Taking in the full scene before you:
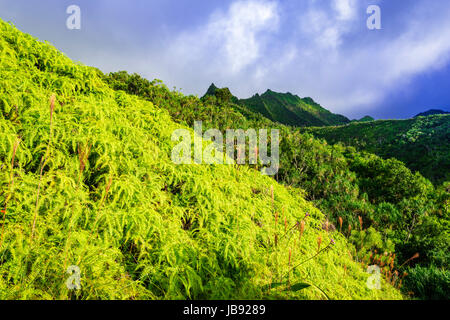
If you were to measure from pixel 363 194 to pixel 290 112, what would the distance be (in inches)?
6711

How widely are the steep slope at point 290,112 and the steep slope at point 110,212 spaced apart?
153495 millimetres

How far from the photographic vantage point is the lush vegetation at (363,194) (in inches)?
277

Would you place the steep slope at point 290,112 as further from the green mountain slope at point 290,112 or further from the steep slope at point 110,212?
the steep slope at point 110,212

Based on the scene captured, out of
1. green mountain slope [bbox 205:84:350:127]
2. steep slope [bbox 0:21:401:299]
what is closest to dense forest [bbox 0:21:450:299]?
steep slope [bbox 0:21:401:299]

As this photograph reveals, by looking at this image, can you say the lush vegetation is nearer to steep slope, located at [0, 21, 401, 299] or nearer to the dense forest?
the dense forest

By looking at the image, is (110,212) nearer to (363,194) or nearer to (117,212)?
(117,212)

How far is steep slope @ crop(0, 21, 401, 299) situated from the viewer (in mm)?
1414

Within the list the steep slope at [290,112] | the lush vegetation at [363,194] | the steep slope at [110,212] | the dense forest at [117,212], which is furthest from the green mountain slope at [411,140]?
the steep slope at [290,112]

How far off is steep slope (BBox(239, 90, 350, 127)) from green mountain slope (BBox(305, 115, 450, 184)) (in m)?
88.9

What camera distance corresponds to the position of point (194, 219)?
2.32 metres
